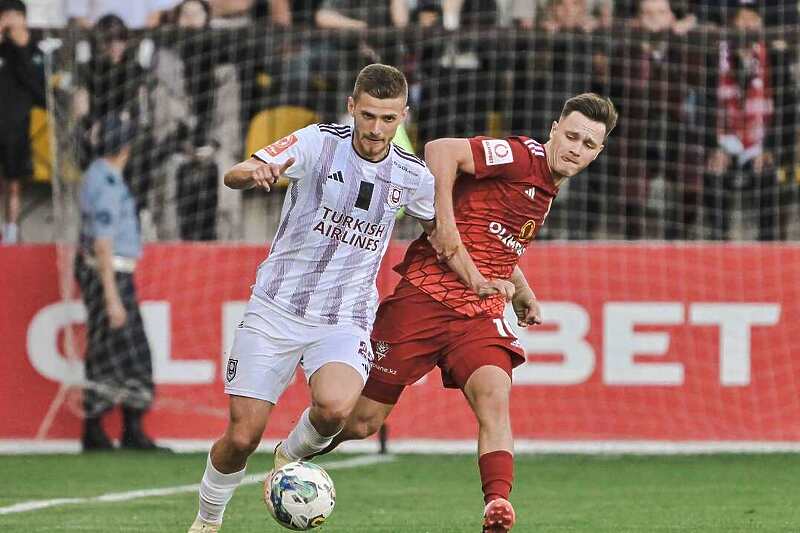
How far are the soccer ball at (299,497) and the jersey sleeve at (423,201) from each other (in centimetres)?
130

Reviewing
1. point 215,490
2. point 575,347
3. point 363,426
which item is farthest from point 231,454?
point 575,347

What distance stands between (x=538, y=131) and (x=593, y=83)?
62 cm

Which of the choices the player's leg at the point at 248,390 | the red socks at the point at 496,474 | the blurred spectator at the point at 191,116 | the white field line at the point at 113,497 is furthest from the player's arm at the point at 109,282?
the red socks at the point at 496,474

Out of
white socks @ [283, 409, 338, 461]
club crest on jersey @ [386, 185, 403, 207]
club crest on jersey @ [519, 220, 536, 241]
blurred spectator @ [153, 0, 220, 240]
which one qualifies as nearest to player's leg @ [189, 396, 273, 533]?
white socks @ [283, 409, 338, 461]

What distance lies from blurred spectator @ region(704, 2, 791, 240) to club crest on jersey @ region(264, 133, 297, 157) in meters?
7.32

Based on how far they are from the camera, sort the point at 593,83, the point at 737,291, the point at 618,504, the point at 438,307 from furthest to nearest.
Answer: the point at 593,83, the point at 737,291, the point at 618,504, the point at 438,307

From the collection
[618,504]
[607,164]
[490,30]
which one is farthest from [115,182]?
[618,504]

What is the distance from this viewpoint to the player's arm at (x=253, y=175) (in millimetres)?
6309

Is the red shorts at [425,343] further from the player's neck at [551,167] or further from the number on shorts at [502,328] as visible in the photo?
the player's neck at [551,167]

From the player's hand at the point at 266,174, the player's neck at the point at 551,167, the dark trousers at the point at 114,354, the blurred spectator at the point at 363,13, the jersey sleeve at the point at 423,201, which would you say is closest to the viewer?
the player's hand at the point at 266,174

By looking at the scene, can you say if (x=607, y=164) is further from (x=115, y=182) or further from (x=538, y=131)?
(x=115, y=182)

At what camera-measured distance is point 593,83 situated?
1337cm

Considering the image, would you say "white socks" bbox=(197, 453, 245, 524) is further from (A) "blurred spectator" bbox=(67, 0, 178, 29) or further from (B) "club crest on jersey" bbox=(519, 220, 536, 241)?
(A) "blurred spectator" bbox=(67, 0, 178, 29)

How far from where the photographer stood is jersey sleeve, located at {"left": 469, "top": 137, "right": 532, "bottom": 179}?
300 inches
